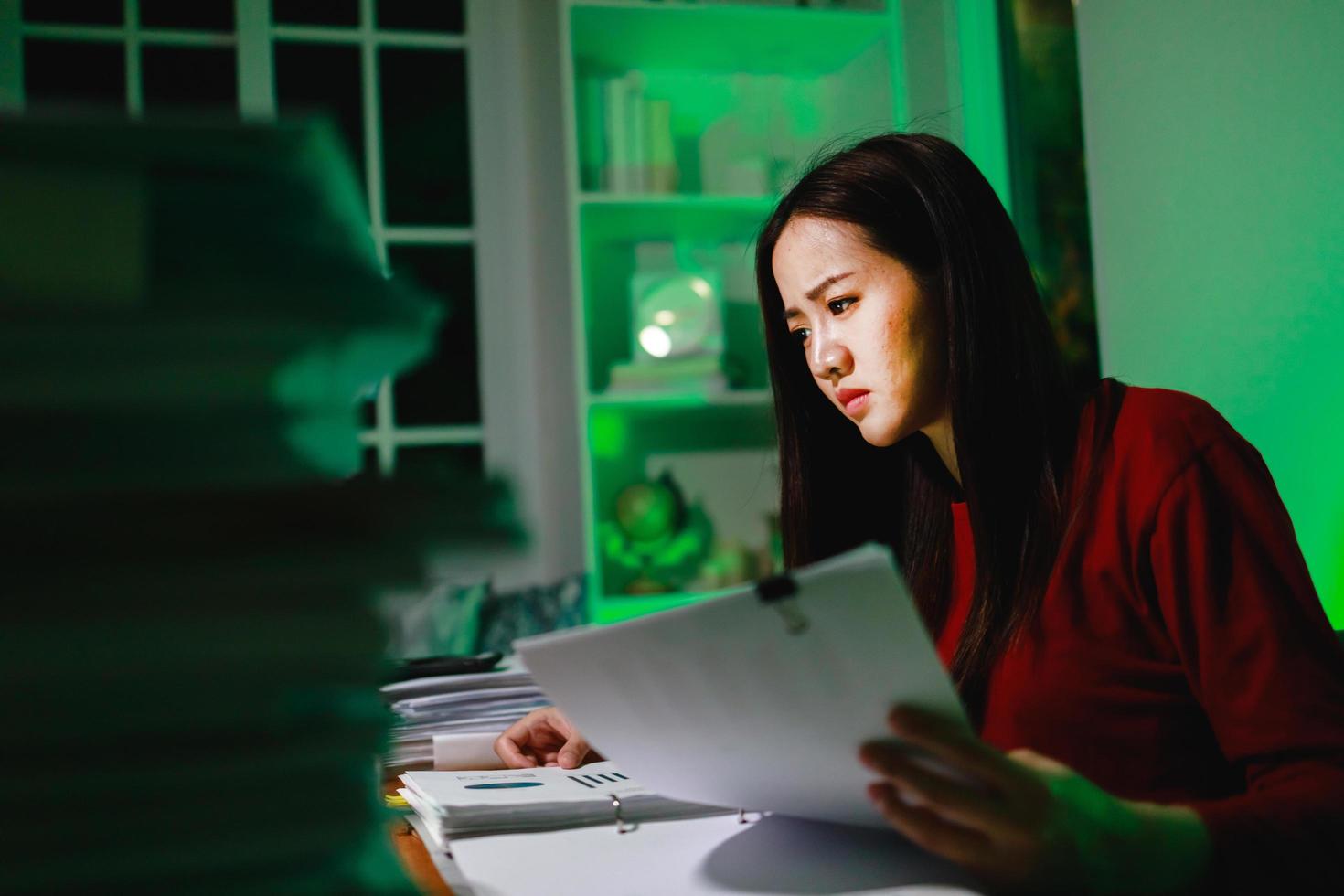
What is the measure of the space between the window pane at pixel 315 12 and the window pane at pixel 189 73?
0.19 m

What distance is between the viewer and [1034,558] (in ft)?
2.97

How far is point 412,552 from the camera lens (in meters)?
0.32

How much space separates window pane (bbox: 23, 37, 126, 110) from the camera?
120 inches

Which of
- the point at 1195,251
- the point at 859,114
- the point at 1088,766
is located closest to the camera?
the point at 1088,766

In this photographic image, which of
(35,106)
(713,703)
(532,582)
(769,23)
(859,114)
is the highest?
(769,23)

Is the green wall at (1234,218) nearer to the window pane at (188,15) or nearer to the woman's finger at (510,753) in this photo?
the woman's finger at (510,753)

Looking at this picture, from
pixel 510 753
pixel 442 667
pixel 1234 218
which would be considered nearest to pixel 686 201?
pixel 1234 218

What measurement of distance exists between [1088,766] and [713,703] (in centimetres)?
48

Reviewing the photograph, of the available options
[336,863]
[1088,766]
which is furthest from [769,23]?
[336,863]

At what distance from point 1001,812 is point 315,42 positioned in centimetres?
336

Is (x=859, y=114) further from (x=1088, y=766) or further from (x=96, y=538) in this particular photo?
(x=96, y=538)

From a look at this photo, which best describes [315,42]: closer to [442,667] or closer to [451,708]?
[442,667]

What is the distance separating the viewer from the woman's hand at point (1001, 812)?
1.47 ft

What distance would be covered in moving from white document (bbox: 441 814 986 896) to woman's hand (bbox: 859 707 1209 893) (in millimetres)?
45
